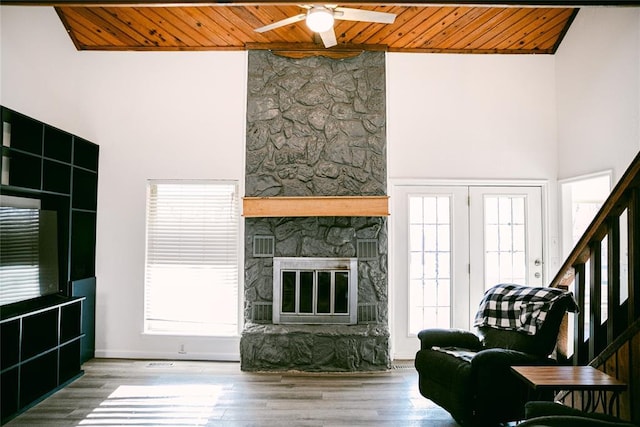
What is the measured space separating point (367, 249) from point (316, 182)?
2.97ft

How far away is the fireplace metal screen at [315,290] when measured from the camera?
4.76 m

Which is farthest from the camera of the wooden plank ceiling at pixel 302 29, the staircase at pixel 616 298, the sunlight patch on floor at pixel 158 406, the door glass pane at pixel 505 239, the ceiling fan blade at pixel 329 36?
the door glass pane at pixel 505 239

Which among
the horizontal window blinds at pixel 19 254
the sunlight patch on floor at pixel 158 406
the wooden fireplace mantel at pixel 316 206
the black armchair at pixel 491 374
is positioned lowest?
the sunlight patch on floor at pixel 158 406

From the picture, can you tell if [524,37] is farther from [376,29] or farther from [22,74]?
[22,74]

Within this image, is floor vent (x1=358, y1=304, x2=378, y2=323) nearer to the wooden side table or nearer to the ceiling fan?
the wooden side table

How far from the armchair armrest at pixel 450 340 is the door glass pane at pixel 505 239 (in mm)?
1656

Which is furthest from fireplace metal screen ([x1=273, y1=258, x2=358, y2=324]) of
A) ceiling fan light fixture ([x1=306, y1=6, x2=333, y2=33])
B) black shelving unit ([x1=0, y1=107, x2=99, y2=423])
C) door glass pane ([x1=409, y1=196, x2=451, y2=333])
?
ceiling fan light fixture ([x1=306, y1=6, x2=333, y2=33])

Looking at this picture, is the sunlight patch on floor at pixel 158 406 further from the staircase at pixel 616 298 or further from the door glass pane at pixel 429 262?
the staircase at pixel 616 298

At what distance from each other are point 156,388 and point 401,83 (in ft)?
Answer: 13.0

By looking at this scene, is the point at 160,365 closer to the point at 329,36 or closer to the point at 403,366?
the point at 403,366

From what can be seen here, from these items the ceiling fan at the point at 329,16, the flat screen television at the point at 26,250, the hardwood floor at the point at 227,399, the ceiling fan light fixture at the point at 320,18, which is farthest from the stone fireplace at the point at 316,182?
the flat screen television at the point at 26,250

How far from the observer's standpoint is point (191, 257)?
5.04 metres

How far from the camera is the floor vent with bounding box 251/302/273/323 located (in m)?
4.79

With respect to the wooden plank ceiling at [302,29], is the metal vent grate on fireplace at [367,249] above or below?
below
